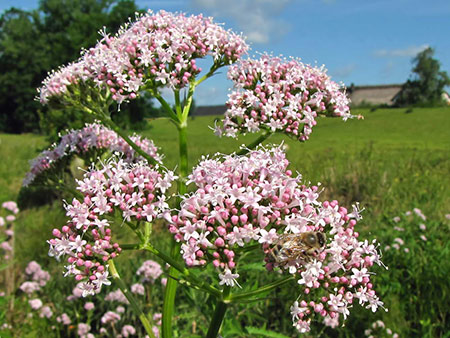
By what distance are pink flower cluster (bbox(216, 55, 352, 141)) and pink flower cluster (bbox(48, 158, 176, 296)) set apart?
1.04 metres

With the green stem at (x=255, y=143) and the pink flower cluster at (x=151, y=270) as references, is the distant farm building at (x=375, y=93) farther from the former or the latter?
the green stem at (x=255, y=143)

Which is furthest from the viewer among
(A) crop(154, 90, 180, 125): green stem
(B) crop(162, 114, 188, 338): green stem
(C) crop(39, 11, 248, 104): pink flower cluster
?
(A) crop(154, 90, 180, 125): green stem

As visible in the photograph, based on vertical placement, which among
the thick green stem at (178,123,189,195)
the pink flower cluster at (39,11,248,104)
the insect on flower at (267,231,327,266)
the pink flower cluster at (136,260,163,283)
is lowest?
the pink flower cluster at (136,260,163,283)

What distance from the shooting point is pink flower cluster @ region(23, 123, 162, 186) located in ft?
13.2

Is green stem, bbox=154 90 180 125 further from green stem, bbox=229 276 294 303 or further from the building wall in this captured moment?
the building wall

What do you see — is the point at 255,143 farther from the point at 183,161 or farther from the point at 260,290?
the point at 260,290

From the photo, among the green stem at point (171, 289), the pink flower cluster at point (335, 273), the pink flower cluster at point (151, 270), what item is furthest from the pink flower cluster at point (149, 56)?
the pink flower cluster at point (151, 270)

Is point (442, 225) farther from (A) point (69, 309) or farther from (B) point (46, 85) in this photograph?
(B) point (46, 85)

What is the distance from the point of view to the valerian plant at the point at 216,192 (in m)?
2.10

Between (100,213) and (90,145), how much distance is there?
1.89 meters

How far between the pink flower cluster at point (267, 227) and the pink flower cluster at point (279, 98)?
Result: 975 mm

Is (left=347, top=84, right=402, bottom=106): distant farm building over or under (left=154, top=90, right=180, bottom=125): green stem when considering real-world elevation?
over

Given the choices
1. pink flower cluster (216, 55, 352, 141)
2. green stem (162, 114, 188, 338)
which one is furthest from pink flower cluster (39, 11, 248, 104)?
green stem (162, 114, 188, 338)

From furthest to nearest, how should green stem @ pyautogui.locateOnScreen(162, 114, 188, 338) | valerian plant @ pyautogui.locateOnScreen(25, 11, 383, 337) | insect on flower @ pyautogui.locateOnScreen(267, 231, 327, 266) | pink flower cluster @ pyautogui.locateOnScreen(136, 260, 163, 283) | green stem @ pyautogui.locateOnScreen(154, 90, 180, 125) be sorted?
pink flower cluster @ pyautogui.locateOnScreen(136, 260, 163, 283), green stem @ pyautogui.locateOnScreen(154, 90, 180, 125), green stem @ pyautogui.locateOnScreen(162, 114, 188, 338), valerian plant @ pyautogui.locateOnScreen(25, 11, 383, 337), insect on flower @ pyautogui.locateOnScreen(267, 231, 327, 266)
